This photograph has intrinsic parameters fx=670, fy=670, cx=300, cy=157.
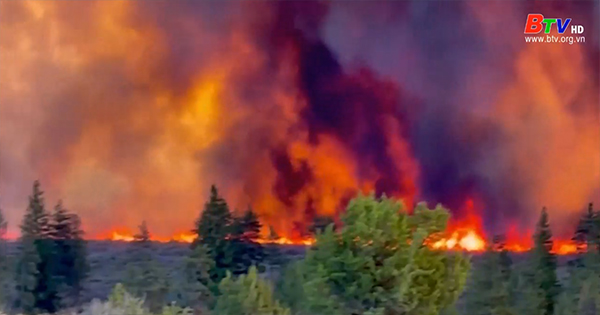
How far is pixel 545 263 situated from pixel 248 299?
4.82ft

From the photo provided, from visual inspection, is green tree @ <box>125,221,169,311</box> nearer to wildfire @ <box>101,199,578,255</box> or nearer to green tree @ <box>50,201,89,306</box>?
green tree @ <box>50,201,89,306</box>

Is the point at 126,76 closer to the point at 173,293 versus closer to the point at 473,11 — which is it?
the point at 173,293

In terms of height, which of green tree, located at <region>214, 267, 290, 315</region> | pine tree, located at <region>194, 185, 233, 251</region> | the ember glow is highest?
the ember glow

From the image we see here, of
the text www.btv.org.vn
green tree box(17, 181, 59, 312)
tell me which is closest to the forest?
green tree box(17, 181, 59, 312)

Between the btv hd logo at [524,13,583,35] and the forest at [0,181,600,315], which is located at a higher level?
the btv hd logo at [524,13,583,35]

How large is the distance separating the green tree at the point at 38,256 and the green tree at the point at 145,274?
1.18 ft

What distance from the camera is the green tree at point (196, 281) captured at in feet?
10.5

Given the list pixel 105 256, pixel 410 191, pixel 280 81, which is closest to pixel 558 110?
pixel 410 191

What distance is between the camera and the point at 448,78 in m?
3.32

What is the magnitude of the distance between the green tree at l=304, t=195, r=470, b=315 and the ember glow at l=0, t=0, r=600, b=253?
13 cm

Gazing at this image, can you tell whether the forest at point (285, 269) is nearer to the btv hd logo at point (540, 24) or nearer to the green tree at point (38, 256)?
the green tree at point (38, 256)

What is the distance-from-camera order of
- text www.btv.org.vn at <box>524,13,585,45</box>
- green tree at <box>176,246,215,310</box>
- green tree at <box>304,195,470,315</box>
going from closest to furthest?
1. green tree at <box>304,195,470,315</box>
2. green tree at <box>176,246,215,310</box>
3. text www.btv.org.vn at <box>524,13,585,45</box>

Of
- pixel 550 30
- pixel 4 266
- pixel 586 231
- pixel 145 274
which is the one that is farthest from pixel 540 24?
pixel 4 266

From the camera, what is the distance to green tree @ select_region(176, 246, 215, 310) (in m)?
3.20
